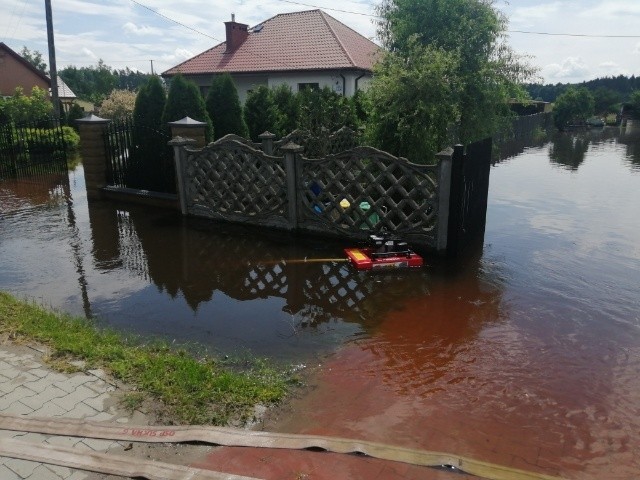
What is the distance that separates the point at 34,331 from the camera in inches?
180

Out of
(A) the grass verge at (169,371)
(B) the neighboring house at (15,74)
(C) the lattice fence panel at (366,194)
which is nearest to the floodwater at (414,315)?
(A) the grass verge at (169,371)

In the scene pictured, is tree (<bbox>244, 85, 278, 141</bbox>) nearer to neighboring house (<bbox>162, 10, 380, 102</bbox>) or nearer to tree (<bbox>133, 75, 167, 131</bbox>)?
tree (<bbox>133, 75, 167, 131</bbox>)

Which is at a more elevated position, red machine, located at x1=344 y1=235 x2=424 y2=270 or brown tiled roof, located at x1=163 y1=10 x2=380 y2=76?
brown tiled roof, located at x1=163 y1=10 x2=380 y2=76

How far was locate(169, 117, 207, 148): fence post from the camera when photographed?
9.46 metres

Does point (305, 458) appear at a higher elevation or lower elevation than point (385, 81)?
lower

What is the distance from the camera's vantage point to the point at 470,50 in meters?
10.2

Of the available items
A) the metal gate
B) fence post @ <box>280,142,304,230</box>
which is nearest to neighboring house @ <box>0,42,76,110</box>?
fence post @ <box>280,142,304,230</box>

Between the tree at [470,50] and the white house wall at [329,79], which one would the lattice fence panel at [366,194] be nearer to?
the tree at [470,50]

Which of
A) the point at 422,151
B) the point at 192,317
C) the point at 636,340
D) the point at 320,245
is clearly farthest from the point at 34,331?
the point at 422,151

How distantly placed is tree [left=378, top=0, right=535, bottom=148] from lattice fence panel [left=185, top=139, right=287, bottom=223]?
146 inches

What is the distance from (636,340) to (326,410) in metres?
3.05

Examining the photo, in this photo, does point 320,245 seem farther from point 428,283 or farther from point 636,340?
point 636,340

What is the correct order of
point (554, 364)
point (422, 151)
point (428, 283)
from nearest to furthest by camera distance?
1. point (554, 364)
2. point (428, 283)
3. point (422, 151)

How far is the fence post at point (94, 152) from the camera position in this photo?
35.4 feet
